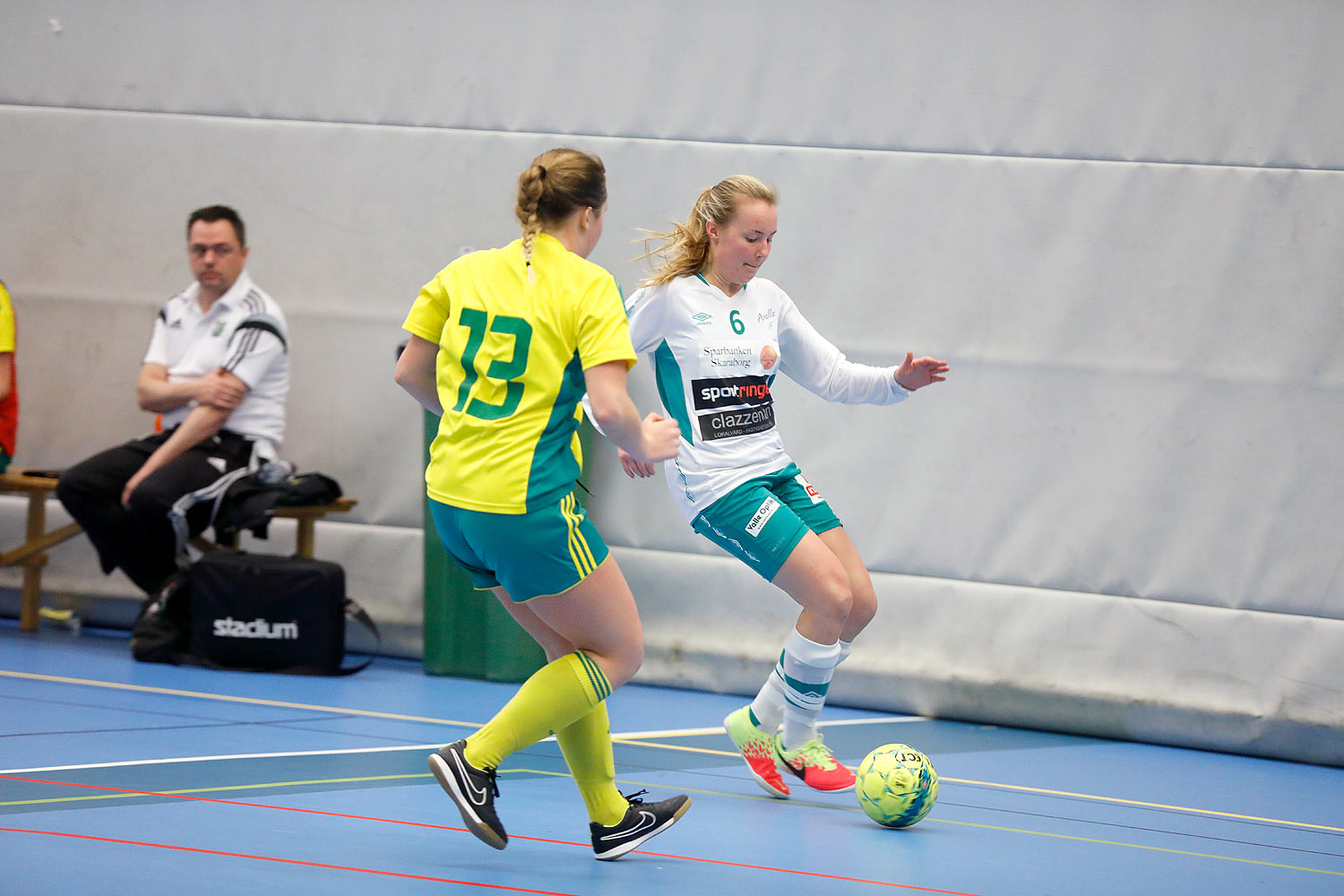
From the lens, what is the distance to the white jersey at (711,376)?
4449 mm

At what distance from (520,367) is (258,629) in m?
3.65

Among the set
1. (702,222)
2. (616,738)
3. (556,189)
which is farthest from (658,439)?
(616,738)

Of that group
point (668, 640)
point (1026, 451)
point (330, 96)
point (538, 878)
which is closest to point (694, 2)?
point (330, 96)

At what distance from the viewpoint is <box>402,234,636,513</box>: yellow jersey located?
10.6 ft

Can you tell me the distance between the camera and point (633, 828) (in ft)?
11.3

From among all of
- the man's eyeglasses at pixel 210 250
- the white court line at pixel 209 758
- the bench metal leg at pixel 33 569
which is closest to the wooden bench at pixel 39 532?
the bench metal leg at pixel 33 569

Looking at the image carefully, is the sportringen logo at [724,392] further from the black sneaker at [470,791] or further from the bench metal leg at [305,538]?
the bench metal leg at [305,538]

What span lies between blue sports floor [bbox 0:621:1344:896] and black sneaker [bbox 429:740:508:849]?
0.11 meters

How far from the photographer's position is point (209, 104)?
24.4 ft

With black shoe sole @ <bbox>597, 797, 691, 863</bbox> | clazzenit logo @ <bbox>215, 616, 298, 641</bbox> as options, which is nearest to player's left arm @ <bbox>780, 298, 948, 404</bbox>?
black shoe sole @ <bbox>597, 797, 691, 863</bbox>

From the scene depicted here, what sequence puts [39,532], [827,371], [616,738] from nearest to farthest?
1. [827,371]
2. [616,738]
3. [39,532]

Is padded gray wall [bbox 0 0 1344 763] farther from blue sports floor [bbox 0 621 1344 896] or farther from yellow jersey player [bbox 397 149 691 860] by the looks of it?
yellow jersey player [bbox 397 149 691 860]

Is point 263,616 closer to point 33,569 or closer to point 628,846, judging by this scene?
point 33,569

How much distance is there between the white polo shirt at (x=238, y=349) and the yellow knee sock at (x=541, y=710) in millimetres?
3886
